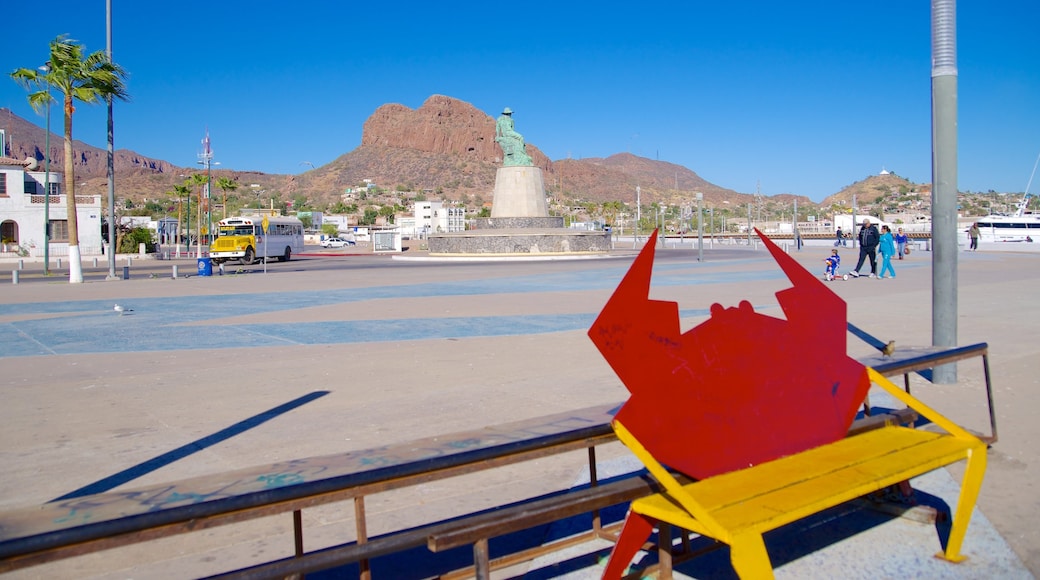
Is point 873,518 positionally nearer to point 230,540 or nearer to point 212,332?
point 230,540

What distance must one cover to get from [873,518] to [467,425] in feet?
9.66

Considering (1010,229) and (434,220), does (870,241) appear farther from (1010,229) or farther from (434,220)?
(434,220)

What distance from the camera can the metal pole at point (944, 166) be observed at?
7.50 m

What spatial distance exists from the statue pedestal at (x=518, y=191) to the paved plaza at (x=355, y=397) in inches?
1112

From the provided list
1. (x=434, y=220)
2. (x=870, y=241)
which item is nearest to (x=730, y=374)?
(x=870, y=241)

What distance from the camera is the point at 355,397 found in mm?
7516

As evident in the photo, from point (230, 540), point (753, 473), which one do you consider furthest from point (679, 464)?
point (230, 540)

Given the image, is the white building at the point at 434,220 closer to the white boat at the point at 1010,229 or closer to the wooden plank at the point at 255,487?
the white boat at the point at 1010,229

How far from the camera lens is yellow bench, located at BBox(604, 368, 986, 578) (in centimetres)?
311

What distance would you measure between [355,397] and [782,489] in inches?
191

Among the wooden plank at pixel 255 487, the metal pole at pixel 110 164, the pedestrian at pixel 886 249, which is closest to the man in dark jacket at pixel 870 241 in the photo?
the pedestrian at pixel 886 249

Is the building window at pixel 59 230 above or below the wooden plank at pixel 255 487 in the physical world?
above

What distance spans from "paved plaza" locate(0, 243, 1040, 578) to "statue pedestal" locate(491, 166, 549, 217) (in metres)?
28.2

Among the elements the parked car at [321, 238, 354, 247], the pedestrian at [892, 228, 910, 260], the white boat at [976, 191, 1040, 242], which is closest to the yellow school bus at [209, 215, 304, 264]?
the pedestrian at [892, 228, 910, 260]
